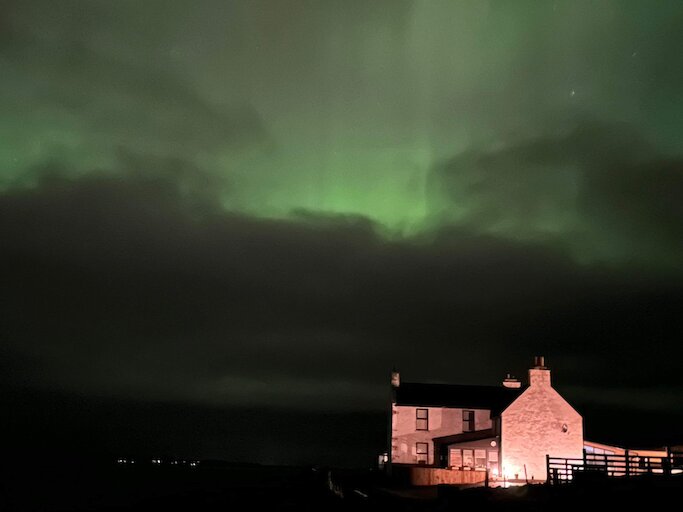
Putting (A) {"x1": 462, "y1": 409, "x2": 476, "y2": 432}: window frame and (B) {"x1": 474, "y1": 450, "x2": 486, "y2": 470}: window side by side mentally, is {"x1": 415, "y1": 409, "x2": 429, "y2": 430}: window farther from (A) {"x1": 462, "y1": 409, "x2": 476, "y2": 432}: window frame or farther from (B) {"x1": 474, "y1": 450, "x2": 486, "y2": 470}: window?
(B) {"x1": 474, "y1": 450, "x2": 486, "y2": 470}: window

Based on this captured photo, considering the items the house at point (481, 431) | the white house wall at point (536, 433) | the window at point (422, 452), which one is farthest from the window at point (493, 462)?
the window at point (422, 452)

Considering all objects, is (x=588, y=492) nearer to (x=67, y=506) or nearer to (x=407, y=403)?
(x=407, y=403)

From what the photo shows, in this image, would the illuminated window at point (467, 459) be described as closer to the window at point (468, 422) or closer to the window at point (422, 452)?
the window at point (468, 422)

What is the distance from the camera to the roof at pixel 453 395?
65.4 m

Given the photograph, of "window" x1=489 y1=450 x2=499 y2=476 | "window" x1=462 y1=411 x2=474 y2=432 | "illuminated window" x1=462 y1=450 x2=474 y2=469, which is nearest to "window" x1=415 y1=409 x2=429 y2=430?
"window" x1=462 y1=411 x2=474 y2=432

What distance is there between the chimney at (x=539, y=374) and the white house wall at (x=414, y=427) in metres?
10.1

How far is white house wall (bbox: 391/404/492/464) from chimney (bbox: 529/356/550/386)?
10.1 m

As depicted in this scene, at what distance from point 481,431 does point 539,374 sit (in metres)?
6.82

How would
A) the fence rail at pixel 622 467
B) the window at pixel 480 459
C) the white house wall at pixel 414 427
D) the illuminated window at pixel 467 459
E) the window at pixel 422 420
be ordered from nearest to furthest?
the fence rail at pixel 622 467 < the window at pixel 480 459 < the illuminated window at pixel 467 459 < the white house wall at pixel 414 427 < the window at pixel 422 420

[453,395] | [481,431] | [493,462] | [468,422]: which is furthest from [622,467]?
[453,395]

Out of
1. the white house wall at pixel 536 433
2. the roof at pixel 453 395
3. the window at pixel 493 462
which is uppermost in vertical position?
the roof at pixel 453 395

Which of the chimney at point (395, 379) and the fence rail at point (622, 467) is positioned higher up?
the chimney at point (395, 379)

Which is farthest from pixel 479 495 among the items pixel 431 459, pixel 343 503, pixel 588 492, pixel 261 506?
pixel 431 459

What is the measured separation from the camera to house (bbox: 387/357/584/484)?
5425cm
